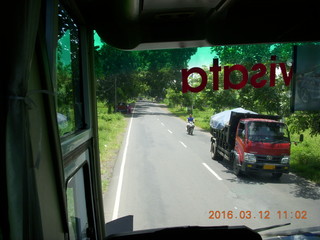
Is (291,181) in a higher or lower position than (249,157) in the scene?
lower

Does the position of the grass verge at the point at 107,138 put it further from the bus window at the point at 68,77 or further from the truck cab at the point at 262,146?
the truck cab at the point at 262,146

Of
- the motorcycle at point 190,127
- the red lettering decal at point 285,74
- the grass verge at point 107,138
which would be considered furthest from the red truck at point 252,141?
the grass verge at point 107,138

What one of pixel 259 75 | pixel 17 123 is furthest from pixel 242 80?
pixel 17 123

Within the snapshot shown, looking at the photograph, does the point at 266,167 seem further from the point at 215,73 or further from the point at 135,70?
the point at 135,70

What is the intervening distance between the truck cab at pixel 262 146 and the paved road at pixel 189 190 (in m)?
0.17

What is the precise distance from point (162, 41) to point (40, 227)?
207 centimetres

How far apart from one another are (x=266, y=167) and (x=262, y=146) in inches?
9.7

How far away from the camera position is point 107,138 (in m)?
3.77

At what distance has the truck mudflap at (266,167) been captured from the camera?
3.16 m

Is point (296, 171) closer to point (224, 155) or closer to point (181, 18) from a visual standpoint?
point (224, 155)

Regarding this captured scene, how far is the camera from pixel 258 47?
2748 millimetres

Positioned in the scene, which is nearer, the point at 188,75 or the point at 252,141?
the point at 188,75

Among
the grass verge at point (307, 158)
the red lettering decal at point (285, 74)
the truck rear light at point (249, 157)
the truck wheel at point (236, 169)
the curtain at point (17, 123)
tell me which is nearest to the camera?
the curtain at point (17, 123)

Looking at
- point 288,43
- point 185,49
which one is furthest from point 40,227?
point 288,43
